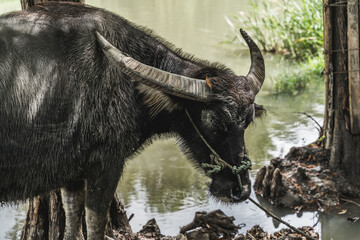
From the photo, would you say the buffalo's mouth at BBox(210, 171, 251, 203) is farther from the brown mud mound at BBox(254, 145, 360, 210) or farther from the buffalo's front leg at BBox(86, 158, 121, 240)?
the brown mud mound at BBox(254, 145, 360, 210)

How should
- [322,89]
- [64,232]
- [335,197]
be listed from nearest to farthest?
[64,232] → [335,197] → [322,89]

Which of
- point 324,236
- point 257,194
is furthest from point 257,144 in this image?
point 324,236

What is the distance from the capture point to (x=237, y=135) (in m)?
3.99

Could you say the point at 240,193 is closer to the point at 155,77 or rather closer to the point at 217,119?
the point at 217,119

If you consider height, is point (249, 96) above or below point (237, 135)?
above

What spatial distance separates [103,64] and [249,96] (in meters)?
1.12

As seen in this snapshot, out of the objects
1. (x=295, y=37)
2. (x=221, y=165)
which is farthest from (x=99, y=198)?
(x=295, y=37)

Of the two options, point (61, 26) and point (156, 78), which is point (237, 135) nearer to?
point (156, 78)

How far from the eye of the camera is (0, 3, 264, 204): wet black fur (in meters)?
3.63

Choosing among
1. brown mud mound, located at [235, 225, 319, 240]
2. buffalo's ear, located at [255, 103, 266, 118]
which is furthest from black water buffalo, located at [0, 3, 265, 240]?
brown mud mound, located at [235, 225, 319, 240]

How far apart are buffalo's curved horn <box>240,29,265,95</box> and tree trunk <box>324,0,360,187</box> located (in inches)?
67.3

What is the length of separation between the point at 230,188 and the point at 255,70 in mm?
1020

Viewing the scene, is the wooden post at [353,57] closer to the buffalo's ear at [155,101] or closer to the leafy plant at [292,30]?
the buffalo's ear at [155,101]

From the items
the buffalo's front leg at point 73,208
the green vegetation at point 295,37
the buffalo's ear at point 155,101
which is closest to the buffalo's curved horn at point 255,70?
the buffalo's ear at point 155,101
